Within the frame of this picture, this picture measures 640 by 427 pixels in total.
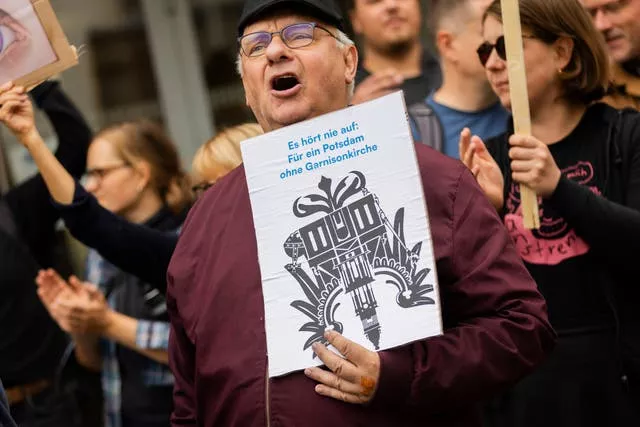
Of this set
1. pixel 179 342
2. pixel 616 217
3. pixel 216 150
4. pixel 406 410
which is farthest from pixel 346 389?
pixel 216 150

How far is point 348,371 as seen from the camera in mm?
2451

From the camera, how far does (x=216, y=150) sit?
4.02 meters

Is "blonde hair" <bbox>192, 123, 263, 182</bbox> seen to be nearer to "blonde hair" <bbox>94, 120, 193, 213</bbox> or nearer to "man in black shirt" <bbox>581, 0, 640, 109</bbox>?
"blonde hair" <bbox>94, 120, 193, 213</bbox>

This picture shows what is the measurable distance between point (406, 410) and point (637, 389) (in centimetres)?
95

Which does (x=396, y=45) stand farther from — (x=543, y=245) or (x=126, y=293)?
(x=543, y=245)

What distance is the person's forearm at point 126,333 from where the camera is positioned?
13.8ft

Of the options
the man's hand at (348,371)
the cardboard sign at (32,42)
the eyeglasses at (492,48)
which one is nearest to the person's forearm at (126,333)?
the cardboard sign at (32,42)

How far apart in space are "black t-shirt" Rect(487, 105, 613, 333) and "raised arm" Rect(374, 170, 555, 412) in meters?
0.66

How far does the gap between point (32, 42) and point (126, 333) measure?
1120 millimetres

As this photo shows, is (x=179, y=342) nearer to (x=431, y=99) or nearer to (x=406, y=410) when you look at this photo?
(x=406, y=410)

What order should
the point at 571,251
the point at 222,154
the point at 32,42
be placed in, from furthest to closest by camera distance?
the point at 222,154
the point at 32,42
the point at 571,251

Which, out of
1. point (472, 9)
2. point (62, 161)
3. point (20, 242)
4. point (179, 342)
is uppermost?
point (472, 9)

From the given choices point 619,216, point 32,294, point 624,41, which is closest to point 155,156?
point 32,294

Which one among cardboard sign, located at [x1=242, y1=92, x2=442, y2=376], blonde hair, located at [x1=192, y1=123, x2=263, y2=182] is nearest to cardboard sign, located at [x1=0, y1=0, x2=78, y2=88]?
blonde hair, located at [x1=192, y1=123, x2=263, y2=182]
